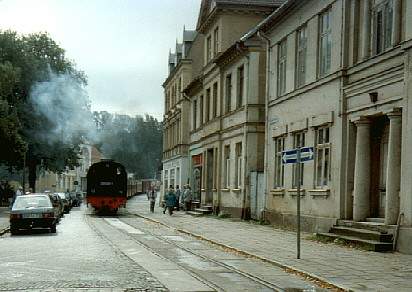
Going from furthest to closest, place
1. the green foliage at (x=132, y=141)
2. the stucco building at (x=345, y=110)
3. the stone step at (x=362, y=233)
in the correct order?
the green foliage at (x=132, y=141), the stucco building at (x=345, y=110), the stone step at (x=362, y=233)

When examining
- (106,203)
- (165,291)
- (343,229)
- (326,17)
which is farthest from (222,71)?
(165,291)

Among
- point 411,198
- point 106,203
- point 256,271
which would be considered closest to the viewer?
point 256,271

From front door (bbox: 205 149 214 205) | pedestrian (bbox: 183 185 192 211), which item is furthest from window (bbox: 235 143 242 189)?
pedestrian (bbox: 183 185 192 211)

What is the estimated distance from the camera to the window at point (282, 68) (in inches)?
1080

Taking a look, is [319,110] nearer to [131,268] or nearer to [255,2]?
[131,268]

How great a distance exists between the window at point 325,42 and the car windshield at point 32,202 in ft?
34.3

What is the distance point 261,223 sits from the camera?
2895 centimetres

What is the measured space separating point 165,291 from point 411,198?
7.87m

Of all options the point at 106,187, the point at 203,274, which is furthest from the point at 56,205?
the point at 203,274

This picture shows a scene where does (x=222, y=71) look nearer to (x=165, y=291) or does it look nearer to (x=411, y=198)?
(x=411, y=198)

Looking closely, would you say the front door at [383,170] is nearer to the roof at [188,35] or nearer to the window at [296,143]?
the window at [296,143]

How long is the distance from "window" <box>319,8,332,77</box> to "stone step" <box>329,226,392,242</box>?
5.39 meters

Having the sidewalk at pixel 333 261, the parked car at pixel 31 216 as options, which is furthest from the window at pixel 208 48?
the sidewalk at pixel 333 261

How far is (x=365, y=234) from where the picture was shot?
1755 centimetres
